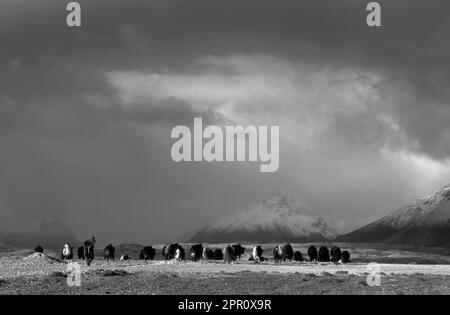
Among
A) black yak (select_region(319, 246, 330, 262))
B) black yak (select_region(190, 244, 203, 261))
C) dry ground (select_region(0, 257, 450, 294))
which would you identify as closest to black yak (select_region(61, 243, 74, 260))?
black yak (select_region(190, 244, 203, 261))

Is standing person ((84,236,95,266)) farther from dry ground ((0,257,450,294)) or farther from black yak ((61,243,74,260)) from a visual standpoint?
black yak ((61,243,74,260))

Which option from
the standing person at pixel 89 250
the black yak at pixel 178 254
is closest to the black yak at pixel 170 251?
the black yak at pixel 178 254

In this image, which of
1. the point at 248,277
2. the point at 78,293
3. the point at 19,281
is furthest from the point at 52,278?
the point at 248,277

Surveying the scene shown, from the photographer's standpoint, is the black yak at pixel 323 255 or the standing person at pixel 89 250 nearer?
the standing person at pixel 89 250

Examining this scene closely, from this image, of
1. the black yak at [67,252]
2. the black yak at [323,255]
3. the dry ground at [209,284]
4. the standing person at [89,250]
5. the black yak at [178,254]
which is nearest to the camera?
Answer: the dry ground at [209,284]

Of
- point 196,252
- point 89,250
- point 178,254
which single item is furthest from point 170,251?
point 89,250

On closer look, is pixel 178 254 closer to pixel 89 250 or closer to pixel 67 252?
pixel 67 252

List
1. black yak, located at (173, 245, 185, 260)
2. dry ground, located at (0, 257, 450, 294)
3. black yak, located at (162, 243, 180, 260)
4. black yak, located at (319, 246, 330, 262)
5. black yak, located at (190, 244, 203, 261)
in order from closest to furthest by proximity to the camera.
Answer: dry ground, located at (0, 257, 450, 294), black yak, located at (173, 245, 185, 260), black yak, located at (190, 244, 203, 261), black yak, located at (162, 243, 180, 260), black yak, located at (319, 246, 330, 262)

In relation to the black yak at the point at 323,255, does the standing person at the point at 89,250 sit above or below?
above

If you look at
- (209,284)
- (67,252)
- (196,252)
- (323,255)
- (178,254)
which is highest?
(67,252)

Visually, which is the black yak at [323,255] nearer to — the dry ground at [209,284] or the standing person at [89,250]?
the standing person at [89,250]
